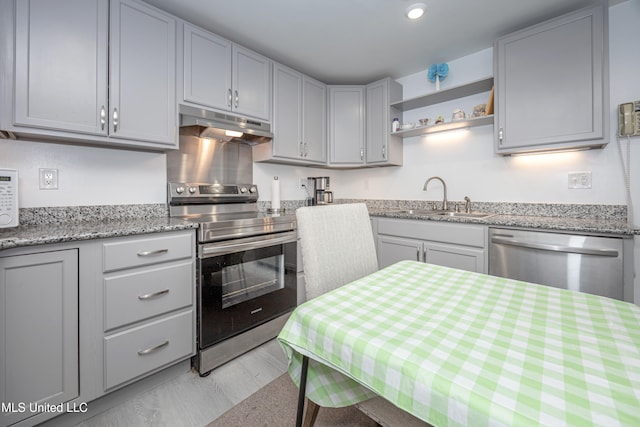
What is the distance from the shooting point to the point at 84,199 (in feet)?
5.89

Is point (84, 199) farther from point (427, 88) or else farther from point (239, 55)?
point (427, 88)

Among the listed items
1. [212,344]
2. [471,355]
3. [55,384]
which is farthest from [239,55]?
[471,355]

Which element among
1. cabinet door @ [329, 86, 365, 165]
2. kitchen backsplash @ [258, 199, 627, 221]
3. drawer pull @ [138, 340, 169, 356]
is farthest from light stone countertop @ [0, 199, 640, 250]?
cabinet door @ [329, 86, 365, 165]

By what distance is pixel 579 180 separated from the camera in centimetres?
206

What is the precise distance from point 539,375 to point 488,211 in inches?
91.3

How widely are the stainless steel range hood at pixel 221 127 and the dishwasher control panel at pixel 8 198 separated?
93 cm

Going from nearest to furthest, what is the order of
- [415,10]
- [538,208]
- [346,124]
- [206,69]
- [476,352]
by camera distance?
1. [476,352]
2. [415,10]
3. [206,69]
4. [538,208]
5. [346,124]

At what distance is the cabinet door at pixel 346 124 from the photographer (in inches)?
120

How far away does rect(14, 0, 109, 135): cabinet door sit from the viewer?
1.38m

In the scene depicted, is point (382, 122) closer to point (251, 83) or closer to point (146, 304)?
point (251, 83)

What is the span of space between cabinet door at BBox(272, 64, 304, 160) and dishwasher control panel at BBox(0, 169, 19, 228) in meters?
1.67

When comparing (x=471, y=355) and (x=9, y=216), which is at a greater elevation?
(x=9, y=216)

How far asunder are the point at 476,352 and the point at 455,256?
1.73 meters

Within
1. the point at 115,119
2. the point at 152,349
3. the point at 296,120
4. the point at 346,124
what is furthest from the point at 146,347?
the point at 346,124
